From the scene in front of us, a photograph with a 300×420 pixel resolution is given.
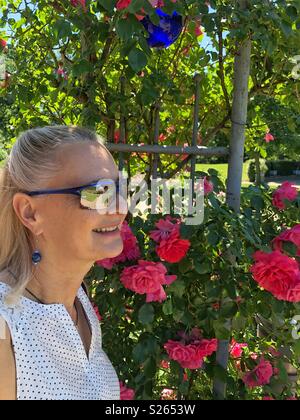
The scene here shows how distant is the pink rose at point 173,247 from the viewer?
1.41 meters

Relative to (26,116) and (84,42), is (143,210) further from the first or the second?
(26,116)

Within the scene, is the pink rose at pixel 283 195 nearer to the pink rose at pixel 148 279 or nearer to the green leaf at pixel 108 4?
the pink rose at pixel 148 279

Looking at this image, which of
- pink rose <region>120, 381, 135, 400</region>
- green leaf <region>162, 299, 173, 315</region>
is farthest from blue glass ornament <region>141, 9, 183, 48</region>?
pink rose <region>120, 381, 135, 400</region>

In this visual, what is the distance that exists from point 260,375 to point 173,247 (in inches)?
26.8

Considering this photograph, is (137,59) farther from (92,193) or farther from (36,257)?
(36,257)

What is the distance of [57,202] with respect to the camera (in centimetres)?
118

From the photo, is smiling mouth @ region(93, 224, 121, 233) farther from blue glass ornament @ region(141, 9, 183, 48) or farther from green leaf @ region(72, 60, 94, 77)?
blue glass ornament @ region(141, 9, 183, 48)

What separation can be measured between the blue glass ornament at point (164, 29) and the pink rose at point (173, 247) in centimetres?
70

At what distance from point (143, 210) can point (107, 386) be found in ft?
2.39

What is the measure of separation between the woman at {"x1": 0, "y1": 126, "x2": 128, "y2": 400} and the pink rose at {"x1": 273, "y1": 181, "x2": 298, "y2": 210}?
2.03ft

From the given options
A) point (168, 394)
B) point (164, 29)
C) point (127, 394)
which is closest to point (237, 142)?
point (164, 29)

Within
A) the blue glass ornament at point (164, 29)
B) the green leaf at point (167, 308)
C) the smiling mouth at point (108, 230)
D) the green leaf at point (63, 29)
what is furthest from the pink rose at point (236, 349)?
the green leaf at point (63, 29)

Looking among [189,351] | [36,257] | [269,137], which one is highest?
[269,137]

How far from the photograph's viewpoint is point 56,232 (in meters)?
1.19
